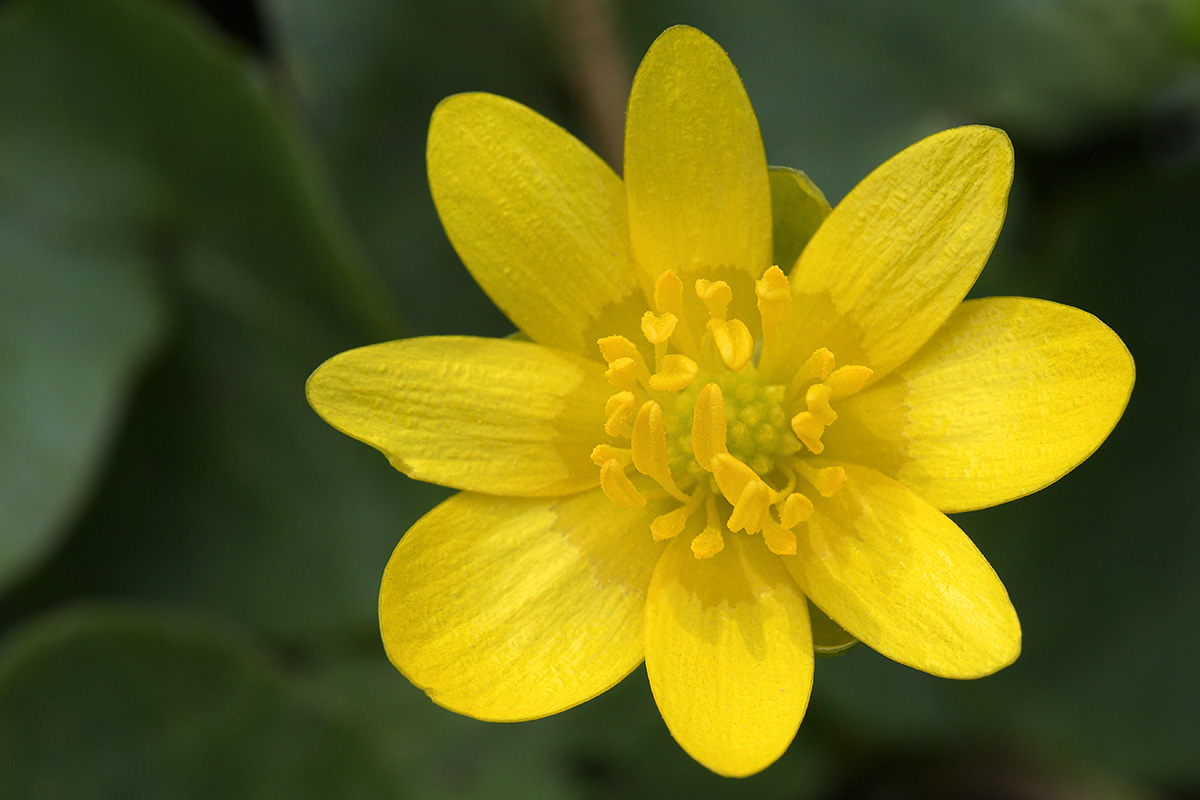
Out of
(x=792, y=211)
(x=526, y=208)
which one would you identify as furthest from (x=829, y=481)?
(x=526, y=208)

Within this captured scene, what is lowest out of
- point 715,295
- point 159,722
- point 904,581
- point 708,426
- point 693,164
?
point 159,722

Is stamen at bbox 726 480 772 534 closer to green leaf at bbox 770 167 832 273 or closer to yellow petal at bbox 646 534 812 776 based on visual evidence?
yellow petal at bbox 646 534 812 776

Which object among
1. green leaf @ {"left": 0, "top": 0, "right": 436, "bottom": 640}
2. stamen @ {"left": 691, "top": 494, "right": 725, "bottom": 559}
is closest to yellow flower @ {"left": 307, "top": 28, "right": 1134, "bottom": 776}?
stamen @ {"left": 691, "top": 494, "right": 725, "bottom": 559}

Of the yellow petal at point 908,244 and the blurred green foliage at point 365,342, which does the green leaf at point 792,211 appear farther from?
the blurred green foliage at point 365,342

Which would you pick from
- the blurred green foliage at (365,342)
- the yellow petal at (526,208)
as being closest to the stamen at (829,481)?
the yellow petal at (526,208)

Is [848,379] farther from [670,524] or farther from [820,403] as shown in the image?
[670,524]

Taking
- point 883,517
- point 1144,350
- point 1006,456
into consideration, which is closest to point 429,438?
point 883,517

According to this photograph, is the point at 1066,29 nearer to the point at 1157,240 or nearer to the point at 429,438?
the point at 1157,240
